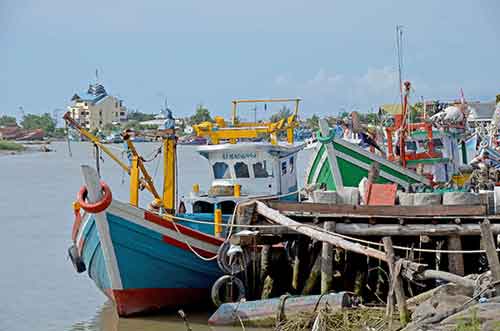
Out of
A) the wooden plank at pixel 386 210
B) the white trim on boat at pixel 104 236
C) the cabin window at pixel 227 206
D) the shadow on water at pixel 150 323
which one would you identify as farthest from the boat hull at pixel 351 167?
the white trim on boat at pixel 104 236

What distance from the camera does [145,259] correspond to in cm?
1547

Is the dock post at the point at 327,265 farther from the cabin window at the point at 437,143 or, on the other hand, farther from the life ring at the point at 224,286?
the cabin window at the point at 437,143

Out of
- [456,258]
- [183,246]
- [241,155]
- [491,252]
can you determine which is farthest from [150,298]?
[491,252]

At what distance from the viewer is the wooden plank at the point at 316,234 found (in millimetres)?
13430

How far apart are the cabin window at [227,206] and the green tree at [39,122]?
468 feet

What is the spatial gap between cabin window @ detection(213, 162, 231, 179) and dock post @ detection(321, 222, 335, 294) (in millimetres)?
4083

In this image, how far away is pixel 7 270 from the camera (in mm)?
23031

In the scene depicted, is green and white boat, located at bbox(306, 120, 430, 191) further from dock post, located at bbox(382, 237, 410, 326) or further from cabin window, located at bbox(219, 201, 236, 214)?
dock post, located at bbox(382, 237, 410, 326)

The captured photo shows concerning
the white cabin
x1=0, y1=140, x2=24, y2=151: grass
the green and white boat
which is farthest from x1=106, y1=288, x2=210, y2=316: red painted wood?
x1=0, y1=140, x2=24, y2=151: grass

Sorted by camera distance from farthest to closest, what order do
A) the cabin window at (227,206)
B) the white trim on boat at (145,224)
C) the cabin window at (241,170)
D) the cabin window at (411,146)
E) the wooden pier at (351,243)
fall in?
the cabin window at (411,146) → the cabin window at (241,170) → the cabin window at (227,206) → the white trim on boat at (145,224) → the wooden pier at (351,243)

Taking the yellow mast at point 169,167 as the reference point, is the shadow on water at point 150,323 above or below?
below

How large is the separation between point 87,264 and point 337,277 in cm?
435

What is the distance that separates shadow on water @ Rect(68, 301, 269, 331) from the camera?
50.6 ft

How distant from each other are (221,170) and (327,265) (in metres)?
4.39
